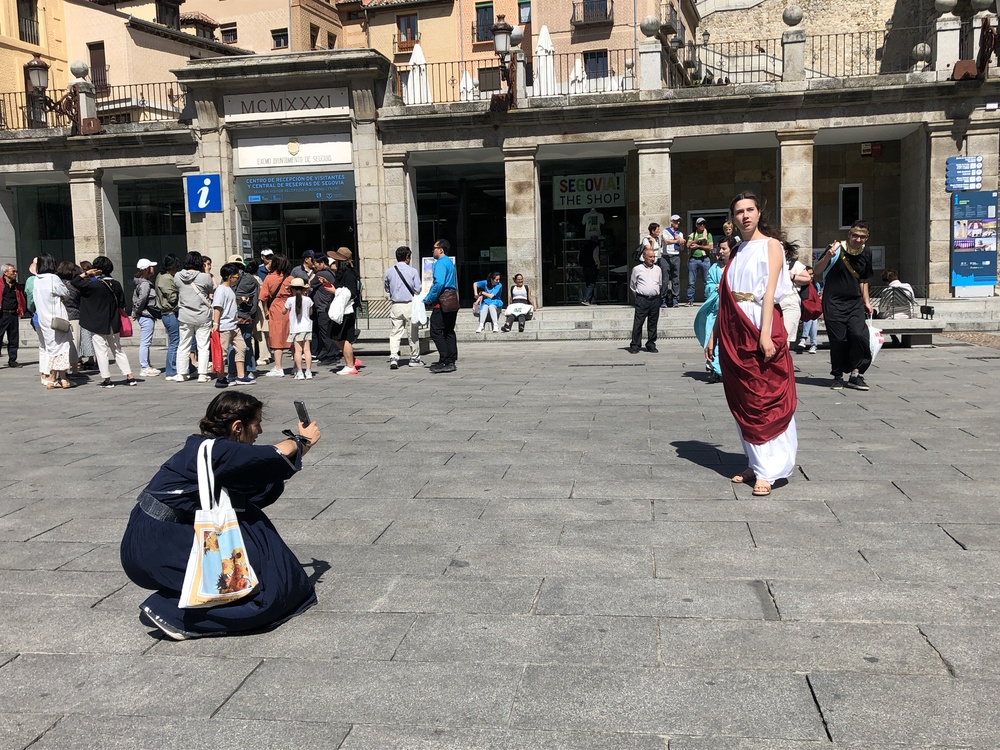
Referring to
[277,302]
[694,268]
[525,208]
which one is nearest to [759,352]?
[277,302]

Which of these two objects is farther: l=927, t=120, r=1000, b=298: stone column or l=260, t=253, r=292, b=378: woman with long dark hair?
l=927, t=120, r=1000, b=298: stone column

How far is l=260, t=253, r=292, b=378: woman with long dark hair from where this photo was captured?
1266 cm

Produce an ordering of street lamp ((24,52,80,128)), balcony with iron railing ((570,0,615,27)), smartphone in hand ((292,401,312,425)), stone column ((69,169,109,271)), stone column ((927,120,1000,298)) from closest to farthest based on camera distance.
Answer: smartphone in hand ((292,401,312,425)) → stone column ((927,120,1000,298)) → street lamp ((24,52,80,128)) → stone column ((69,169,109,271)) → balcony with iron railing ((570,0,615,27))

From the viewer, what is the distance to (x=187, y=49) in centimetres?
4694

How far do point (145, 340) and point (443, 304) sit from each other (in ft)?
15.5

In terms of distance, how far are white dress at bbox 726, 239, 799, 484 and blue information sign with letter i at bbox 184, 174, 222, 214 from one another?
19.2 metres

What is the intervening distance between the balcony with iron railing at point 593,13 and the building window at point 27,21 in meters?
25.0

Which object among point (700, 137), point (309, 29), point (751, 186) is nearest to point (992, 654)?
point (700, 137)

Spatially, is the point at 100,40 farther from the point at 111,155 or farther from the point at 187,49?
the point at 111,155

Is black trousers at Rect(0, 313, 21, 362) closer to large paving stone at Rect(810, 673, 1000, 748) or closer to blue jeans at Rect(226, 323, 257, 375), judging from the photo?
blue jeans at Rect(226, 323, 257, 375)

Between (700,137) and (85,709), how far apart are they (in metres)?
20.2

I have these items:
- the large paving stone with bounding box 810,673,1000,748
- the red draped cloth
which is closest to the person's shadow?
the red draped cloth

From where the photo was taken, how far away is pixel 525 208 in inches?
856

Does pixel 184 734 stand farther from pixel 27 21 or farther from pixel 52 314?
pixel 27 21
